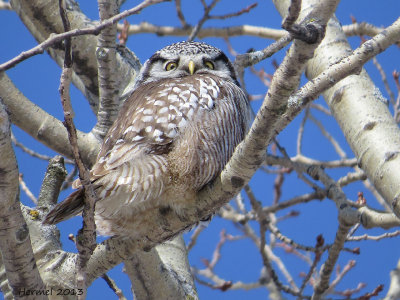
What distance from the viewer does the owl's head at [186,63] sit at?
3.61m

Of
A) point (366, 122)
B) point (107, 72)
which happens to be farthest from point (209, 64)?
point (366, 122)

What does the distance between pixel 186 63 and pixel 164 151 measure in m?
1.01

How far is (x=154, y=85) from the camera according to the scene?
3.33 metres

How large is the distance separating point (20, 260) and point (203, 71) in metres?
1.85

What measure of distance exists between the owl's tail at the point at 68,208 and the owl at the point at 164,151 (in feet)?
0.72

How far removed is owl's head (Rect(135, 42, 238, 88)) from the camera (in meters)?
3.61

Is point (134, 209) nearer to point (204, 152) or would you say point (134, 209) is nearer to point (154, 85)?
point (204, 152)

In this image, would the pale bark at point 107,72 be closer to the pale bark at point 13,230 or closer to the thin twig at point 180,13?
the pale bark at point 13,230

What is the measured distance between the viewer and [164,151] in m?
2.76

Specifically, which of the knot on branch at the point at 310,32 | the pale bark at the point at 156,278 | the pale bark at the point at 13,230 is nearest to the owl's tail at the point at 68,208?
the pale bark at the point at 13,230

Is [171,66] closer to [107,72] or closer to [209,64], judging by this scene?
[209,64]

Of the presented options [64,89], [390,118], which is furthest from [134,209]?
[390,118]

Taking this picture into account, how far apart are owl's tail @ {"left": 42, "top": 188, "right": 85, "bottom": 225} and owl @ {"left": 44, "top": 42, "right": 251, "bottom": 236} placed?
8.7 inches

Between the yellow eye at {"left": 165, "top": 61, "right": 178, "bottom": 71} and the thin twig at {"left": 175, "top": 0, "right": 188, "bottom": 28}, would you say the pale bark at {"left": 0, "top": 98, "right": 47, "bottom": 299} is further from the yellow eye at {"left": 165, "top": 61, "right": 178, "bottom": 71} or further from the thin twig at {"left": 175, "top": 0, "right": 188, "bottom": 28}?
the thin twig at {"left": 175, "top": 0, "right": 188, "bottom": 28}
